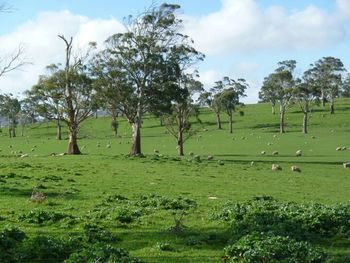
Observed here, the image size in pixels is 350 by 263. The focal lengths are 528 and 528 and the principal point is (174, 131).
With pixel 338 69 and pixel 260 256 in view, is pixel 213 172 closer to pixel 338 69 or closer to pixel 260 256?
pixel 260 256

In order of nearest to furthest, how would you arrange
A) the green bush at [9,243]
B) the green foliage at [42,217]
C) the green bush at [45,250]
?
the green bush at [9,243] < the green bush at [45,250] < the green foliage at [42,217]

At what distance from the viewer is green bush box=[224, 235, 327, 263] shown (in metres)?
10.4

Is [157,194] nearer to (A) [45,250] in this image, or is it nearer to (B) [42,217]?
(B) [42,217]

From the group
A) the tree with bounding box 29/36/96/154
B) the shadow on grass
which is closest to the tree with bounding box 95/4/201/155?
the tree with bounding box 29/36/96/154

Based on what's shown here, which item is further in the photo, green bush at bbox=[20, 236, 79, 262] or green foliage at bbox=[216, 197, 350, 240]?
green foliage at bbox=[216, 197, 350, 240]

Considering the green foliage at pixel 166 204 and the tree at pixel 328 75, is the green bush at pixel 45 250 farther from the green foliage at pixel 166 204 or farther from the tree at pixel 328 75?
the tree at pixel 328 75

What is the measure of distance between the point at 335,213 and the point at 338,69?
122894mm

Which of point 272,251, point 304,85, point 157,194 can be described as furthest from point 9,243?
point 304,85

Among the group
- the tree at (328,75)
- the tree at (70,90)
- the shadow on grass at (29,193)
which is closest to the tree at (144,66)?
the tree at (70,90)

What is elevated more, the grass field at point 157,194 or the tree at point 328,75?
the tree at point 328,75

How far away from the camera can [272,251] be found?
10500 millimetres

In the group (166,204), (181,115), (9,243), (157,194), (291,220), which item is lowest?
(157,194)

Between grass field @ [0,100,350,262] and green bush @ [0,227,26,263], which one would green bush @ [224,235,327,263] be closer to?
grass field @ [0,100,350,262]

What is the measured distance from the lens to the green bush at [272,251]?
34.1 ft
